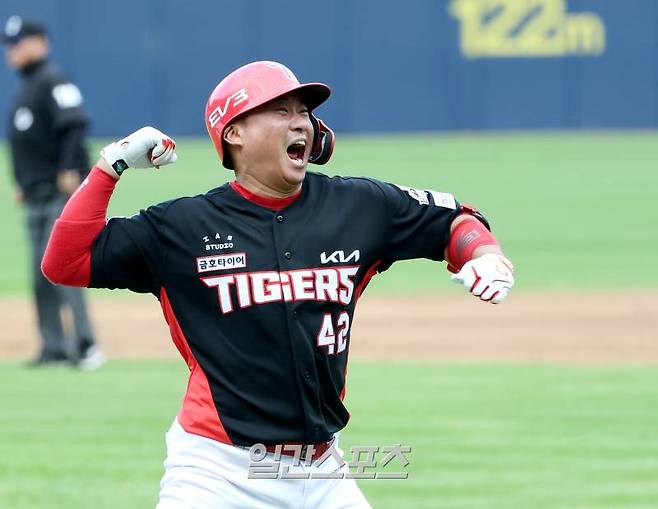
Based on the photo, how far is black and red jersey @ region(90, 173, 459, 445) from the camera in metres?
4.43

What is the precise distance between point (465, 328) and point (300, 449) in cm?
908

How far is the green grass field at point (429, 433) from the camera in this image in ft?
24.2

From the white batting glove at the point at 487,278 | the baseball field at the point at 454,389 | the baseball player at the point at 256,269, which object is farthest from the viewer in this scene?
the baseball field at the point at 454,389

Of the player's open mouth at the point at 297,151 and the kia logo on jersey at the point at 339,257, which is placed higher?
the player's open mouth at the point at 297,151

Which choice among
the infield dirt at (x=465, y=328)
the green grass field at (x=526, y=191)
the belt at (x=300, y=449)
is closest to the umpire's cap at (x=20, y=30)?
the infield dirt at (x=465, y=328)

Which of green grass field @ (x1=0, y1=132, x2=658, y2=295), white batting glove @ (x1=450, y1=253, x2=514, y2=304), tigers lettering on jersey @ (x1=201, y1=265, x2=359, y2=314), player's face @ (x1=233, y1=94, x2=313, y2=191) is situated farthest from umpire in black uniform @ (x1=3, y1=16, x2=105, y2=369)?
white batting glove @ (x1=450, y1=253, x2=514, y2=304)

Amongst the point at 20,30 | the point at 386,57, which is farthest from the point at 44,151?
the point at 386,57

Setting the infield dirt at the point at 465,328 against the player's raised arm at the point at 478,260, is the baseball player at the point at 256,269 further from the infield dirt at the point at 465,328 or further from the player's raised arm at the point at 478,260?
the infield dirt at the point at 465,328

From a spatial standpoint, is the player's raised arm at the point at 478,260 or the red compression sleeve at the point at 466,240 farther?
the red compression sleeve at the point at 466,240

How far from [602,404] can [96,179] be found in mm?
5780

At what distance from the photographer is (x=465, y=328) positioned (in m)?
13.4

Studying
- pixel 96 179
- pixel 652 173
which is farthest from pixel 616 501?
pixel 652 173

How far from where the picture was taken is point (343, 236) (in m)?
4.60

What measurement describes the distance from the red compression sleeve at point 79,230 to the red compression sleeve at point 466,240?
1.08 m
